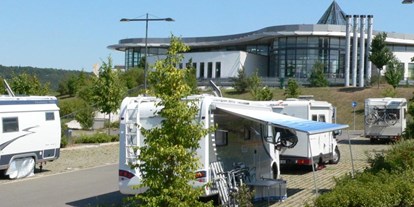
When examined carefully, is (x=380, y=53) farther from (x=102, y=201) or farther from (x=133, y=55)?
(x=102, y=201)

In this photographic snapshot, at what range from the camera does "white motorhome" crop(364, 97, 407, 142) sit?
112 ft

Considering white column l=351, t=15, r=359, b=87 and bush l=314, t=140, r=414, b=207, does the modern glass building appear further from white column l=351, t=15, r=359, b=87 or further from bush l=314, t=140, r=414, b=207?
bush l=314, t=140, r=414, b=207

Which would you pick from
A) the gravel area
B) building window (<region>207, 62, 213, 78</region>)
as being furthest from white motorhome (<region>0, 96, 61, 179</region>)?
building window (<region>207, 62, 213, 78</region>)

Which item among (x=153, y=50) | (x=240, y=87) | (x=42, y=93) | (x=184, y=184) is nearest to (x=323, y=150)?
(x=184, y=184)

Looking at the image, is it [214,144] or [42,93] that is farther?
[42,93]

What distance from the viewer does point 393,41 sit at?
8269cm

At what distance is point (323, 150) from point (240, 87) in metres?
49.9

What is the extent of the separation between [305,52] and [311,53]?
32.8 inches

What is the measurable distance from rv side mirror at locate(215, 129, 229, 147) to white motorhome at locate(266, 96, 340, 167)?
16.6ft

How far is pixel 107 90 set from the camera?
36469 millimetres

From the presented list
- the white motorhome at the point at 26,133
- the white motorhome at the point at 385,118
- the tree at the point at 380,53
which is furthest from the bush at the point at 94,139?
the tree at the point at 380,53

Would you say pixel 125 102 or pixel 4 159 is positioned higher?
pixel 125 102

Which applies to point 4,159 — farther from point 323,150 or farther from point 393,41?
point 393,41

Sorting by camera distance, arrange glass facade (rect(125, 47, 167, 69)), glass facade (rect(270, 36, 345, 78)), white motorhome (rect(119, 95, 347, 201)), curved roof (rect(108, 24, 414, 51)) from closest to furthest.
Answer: white motorhome (rect(119, 95, 347, 201)), curved roof (rect(108, 24, 414, 51)), glass facade (rect(270, 36, 345, 78)), glass facade (rect(125, 47, 167, 69))
